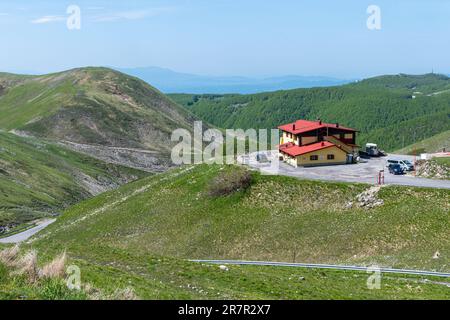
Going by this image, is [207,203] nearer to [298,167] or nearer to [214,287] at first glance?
[298,167]

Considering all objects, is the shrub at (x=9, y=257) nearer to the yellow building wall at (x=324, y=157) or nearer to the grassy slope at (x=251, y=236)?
the grassy slope at (x=251, y=236)

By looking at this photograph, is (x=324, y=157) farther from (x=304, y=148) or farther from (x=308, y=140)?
(x=308, y=140)

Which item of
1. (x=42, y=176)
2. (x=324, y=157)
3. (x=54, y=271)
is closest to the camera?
(x=54, y=271)

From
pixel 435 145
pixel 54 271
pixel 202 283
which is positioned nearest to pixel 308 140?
pixel 202 283

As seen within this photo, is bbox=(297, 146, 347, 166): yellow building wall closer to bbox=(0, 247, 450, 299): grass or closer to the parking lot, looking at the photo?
the parking lot

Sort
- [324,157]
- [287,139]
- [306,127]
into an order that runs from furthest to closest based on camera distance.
Result: [287,139] → [306,127] → [324,157]

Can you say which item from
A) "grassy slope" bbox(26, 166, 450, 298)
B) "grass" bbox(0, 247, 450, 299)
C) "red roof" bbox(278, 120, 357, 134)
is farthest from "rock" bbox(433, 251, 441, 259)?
"red roof" bbox(278, 120, 357, 134)
